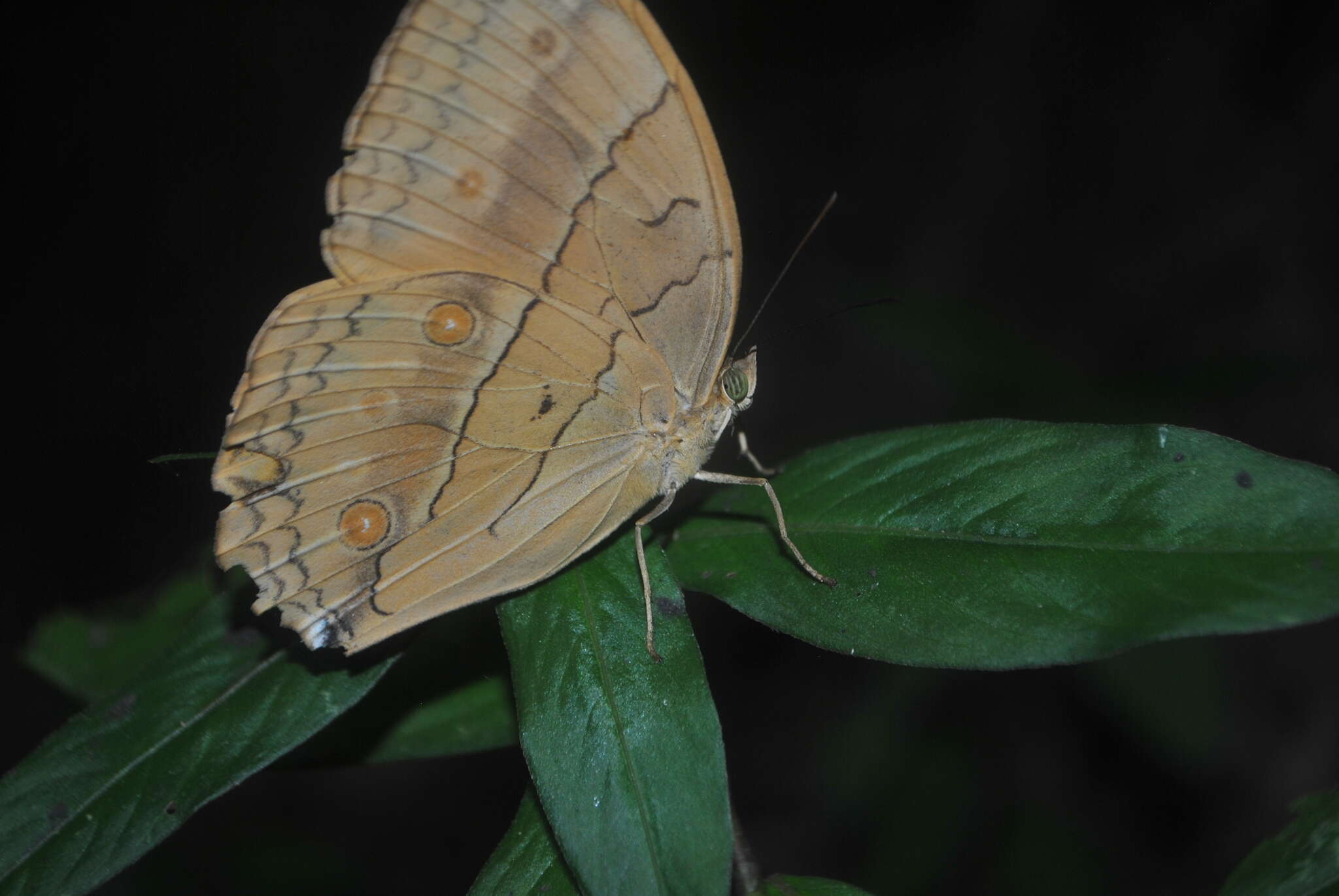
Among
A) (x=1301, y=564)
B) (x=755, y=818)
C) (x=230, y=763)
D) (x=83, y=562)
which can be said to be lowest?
(x=755, y=818)

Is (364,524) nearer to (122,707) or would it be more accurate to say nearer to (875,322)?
(122,707)

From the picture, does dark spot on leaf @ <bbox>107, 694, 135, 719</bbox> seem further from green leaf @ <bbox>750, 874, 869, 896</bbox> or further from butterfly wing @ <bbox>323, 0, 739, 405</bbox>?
green leaf @ <bbox>750, 874, 869, 896</bbox>

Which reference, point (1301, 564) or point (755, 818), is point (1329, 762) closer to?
point (755, 818)

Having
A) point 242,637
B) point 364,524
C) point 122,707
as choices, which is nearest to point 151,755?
point 122,707

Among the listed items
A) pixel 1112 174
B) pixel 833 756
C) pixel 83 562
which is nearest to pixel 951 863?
pixel 833 756

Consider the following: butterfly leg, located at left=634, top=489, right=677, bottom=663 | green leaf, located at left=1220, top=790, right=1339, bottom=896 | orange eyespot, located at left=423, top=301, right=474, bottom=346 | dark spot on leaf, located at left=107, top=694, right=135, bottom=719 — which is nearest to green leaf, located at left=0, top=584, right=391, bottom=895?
dark spot on leaf, located at left=107, top=694, right=135, bottom=719

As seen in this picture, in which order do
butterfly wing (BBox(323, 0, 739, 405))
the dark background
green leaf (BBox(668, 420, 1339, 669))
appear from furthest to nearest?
the dark background, butterfly wing (BBox(323, 0, 739, 405)), green leaf (BBox(668, 420, 1339, 669))

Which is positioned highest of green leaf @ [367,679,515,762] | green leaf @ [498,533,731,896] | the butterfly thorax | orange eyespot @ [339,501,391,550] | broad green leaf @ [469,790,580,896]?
the butterfly thorax
